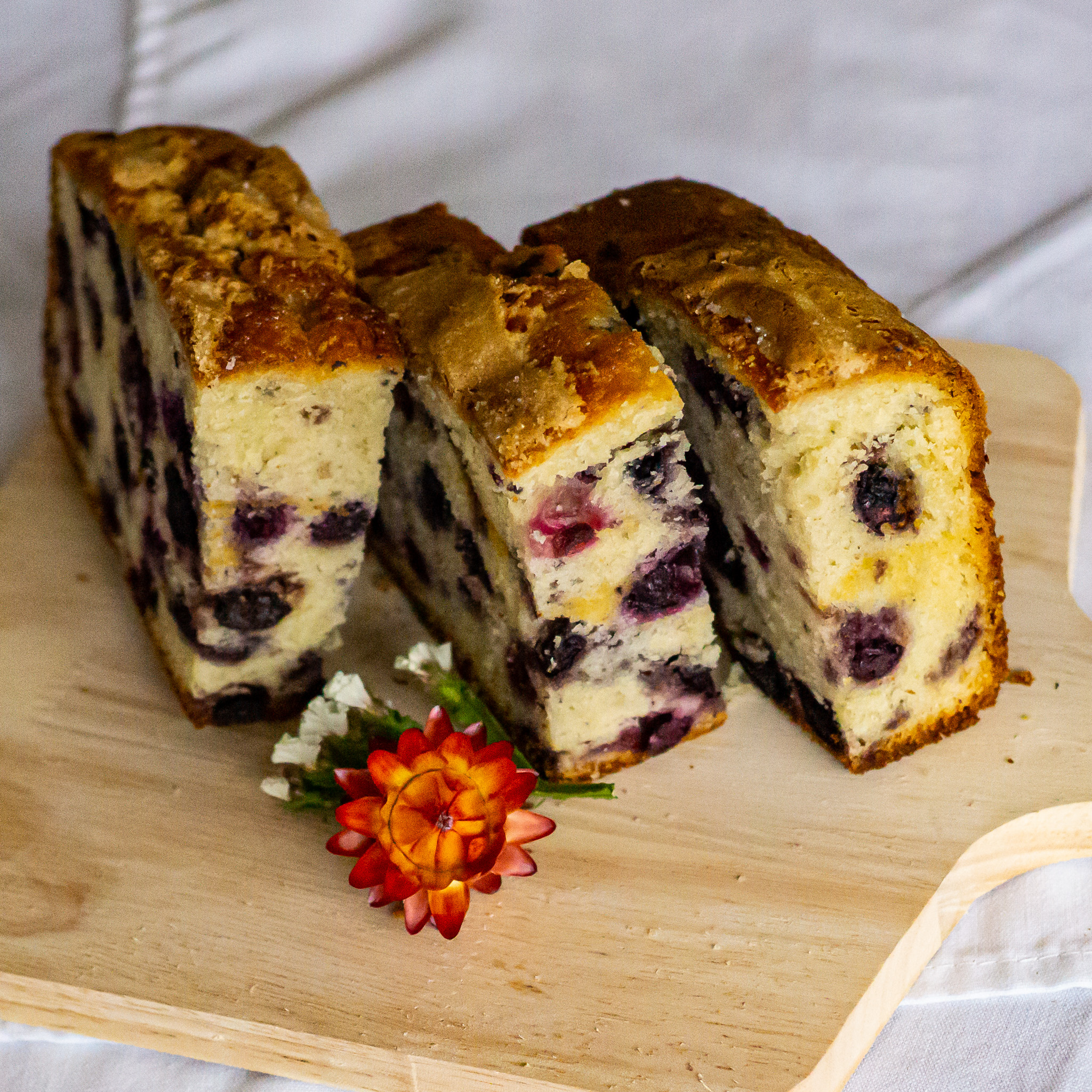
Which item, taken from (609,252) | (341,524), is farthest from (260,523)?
(609,252)

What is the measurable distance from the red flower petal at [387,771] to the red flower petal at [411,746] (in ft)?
0.04

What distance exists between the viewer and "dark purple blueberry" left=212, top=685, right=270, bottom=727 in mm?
3207

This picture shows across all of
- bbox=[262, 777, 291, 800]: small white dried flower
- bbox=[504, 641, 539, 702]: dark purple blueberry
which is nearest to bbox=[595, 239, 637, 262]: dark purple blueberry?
bbox=[504, 641, 539, 702]: dark purple blueberry

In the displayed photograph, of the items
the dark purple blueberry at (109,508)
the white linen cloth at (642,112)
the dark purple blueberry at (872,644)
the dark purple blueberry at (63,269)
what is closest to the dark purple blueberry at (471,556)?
the dark purple blueberry at (872,644)

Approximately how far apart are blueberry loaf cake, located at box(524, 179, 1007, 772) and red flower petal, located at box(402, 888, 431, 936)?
2.95 ft

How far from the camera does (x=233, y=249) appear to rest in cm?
300

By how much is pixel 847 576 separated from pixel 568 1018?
0.95 m

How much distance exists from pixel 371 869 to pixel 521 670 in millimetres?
531

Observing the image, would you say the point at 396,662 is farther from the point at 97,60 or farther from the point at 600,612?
the point at 97,60

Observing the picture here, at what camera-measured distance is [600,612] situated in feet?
9.26

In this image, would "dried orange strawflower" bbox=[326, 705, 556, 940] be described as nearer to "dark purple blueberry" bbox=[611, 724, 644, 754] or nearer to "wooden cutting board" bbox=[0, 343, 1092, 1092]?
"wooden cutting board" bbox=[0, 343, 1092, 1092]

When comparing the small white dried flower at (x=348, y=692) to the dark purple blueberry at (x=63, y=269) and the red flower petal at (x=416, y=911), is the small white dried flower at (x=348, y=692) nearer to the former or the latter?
the red flower petal at (x=416, y=911)

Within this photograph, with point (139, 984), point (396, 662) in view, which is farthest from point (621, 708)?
point (139, 984)

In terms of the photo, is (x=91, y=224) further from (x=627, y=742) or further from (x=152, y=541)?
(x=627, y=742)
